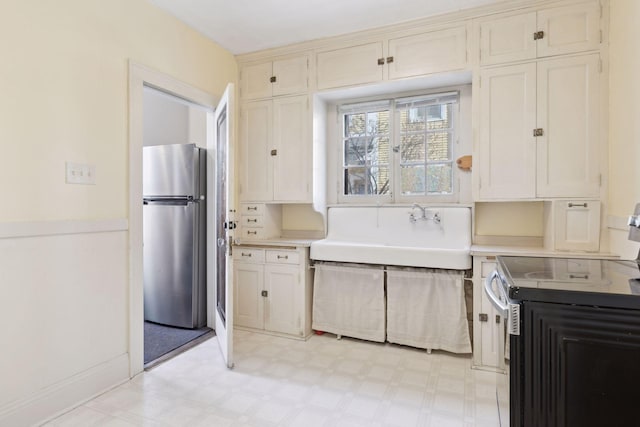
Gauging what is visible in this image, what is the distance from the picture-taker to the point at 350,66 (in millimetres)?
2898

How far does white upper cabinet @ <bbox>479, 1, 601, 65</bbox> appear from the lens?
2.24 metres

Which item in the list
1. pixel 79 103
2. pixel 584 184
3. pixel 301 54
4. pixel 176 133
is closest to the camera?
pixel 79 103

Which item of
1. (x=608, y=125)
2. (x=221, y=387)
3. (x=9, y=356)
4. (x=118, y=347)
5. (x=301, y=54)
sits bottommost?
(x=221, y=387)

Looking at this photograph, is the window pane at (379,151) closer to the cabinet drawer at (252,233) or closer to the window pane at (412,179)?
the window pane at (412,179)

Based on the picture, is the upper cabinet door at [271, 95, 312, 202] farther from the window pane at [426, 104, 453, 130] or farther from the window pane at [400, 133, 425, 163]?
the window pane at [426, 104, 453, 130]

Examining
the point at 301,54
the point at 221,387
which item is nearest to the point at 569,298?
the point at 221,387

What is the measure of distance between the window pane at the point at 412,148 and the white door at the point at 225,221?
153cm

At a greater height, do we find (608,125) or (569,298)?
(608,125)

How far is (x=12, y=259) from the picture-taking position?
5.48 feet

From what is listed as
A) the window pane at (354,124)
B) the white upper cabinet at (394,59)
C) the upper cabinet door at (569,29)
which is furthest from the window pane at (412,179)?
the upper cabinet door at (569,29)

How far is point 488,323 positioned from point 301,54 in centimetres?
262

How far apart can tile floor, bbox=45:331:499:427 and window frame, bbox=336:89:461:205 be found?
1.25 meters

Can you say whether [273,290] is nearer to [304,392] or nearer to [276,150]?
[304,392]

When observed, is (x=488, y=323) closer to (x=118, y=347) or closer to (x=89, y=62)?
(x=118, y=347)
